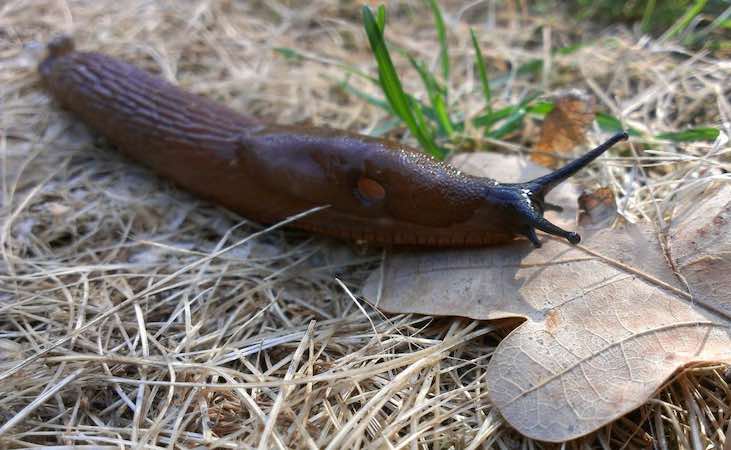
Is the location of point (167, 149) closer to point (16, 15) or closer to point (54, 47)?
point (54, 47)

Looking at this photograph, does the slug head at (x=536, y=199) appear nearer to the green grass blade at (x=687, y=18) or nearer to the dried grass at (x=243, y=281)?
the dried grass at (x=243, y=281)

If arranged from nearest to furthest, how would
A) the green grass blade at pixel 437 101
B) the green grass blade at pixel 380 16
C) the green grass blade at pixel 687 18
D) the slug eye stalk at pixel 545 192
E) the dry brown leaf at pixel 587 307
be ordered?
the dry brown leaf at pixel 587 307 → the slug eye stalk at pixel 545 192 → the green grass blade at pixel 380 16 → the green grass blade at pixel 437 101 → the green grass blade at pixel 687 18

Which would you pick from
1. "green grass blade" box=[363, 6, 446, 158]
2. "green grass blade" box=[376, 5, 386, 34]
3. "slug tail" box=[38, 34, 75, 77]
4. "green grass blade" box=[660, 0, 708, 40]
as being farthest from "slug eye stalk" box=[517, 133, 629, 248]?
"slug tail" box=[38, 34, 75, 77]

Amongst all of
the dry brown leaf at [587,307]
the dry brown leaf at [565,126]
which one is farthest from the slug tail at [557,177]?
the dry brown leaf at [565,126]

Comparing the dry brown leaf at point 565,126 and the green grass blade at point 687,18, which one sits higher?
the green grass blade at point 687,18

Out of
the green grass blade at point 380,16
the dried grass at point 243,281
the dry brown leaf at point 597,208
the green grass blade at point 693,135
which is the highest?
the green grass blade at point 380,16

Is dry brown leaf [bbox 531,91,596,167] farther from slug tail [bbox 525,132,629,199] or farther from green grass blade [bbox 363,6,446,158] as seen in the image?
green grass blade [bbox 363,6,446,158]

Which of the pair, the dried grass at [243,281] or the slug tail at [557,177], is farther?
the slug tail at [557,177]
